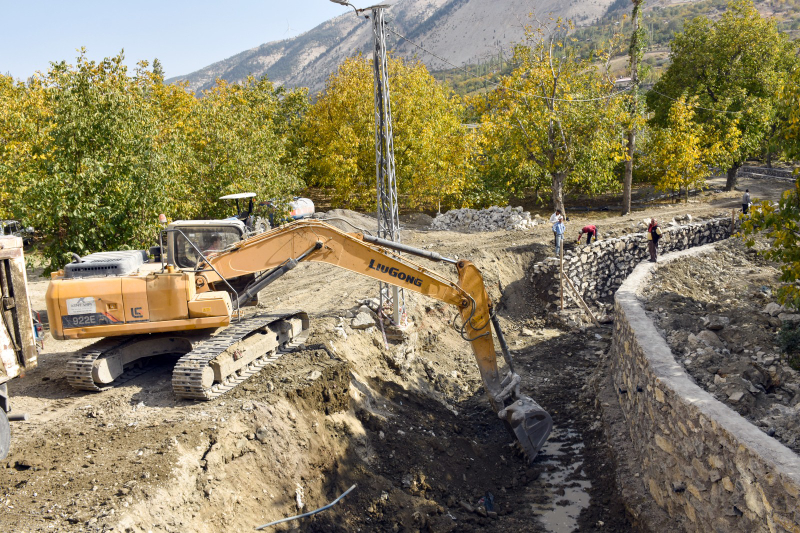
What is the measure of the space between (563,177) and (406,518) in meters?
20.0

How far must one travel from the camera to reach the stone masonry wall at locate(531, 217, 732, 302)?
1769cm

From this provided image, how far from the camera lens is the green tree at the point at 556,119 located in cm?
2430

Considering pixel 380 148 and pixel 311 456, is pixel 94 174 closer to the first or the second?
pixel 380 148

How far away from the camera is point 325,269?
19188mm

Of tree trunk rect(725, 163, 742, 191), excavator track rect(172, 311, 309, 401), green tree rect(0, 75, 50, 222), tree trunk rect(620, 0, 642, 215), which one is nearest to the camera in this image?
excavator track rect(172, 311, 309, 401)

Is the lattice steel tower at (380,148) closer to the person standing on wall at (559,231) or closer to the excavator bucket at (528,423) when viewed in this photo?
the excavator bucket at (528,423)

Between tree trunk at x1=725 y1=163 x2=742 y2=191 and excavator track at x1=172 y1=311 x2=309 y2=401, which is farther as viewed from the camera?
tree trunk at x1=725 y1=163 x2=742 y2=191

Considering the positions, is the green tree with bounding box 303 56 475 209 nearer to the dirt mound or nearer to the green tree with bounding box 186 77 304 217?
the green tree with bounding box 186 77 304 217

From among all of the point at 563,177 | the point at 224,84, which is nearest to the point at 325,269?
the point at 563,177

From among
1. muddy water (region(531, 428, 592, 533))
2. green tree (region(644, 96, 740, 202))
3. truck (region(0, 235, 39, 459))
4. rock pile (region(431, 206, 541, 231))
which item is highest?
green tree (region(644, 96, 740, 202))

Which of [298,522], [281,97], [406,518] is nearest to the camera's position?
[298,522]

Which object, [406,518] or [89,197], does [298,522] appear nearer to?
[406,518]

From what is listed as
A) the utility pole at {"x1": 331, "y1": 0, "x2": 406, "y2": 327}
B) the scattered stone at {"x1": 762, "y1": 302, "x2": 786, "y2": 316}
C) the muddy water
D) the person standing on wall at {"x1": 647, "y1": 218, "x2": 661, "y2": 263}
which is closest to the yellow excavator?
the muddy water

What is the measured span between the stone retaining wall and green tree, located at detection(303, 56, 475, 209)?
1732 centimetres
